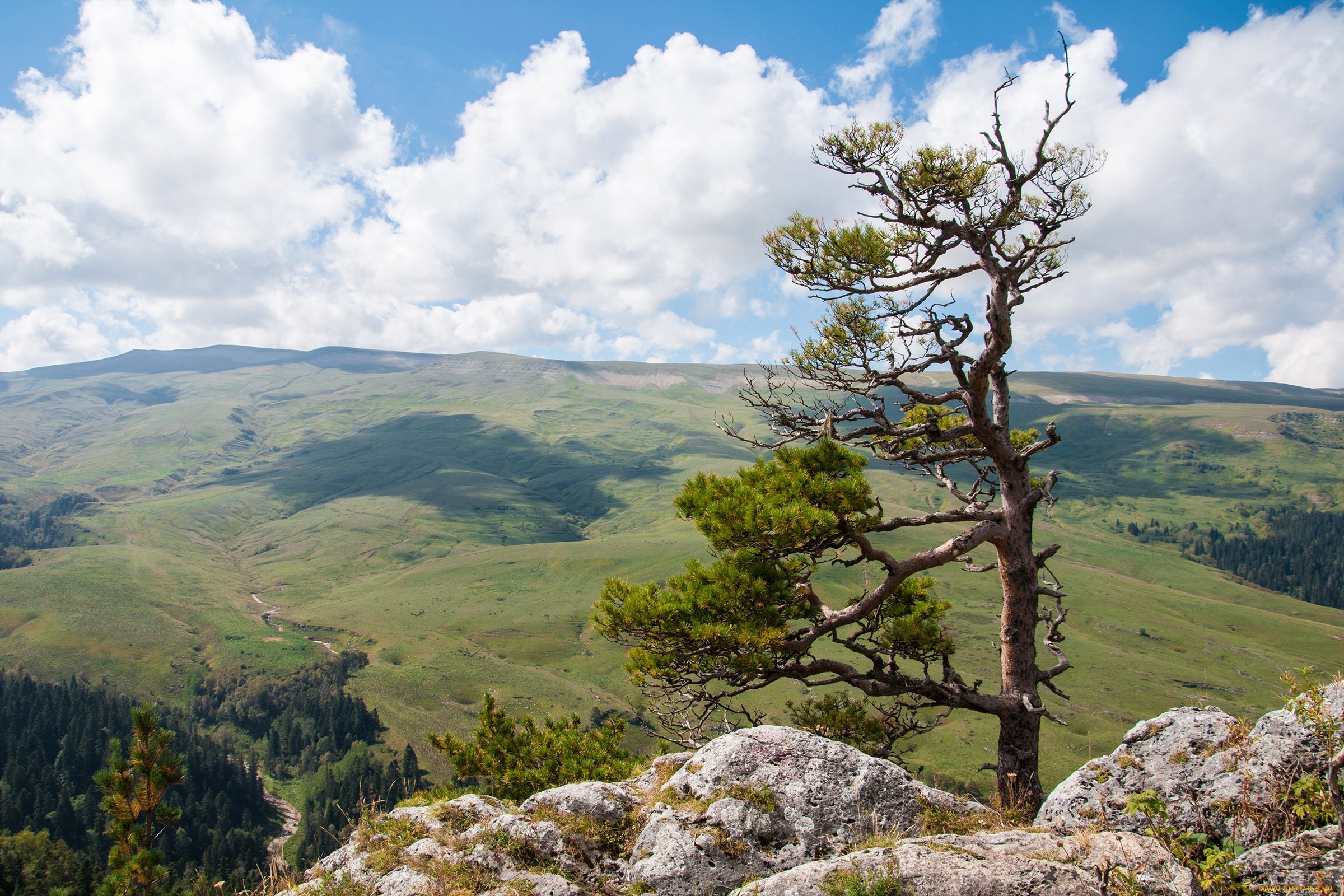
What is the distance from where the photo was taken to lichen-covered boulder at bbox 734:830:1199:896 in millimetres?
7402

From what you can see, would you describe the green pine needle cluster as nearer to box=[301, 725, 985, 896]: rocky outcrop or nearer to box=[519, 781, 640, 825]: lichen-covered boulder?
box=[519, 781, 640, 825]: lichen-covered boulder

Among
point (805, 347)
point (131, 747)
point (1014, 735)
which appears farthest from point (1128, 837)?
point (131, 747)

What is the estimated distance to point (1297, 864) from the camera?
22.8ft

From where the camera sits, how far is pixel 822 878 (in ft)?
25.5

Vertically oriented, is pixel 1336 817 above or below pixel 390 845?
above

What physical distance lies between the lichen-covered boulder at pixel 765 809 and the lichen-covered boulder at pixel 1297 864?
3.81 metres

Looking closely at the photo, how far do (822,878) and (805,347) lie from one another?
9659 mm

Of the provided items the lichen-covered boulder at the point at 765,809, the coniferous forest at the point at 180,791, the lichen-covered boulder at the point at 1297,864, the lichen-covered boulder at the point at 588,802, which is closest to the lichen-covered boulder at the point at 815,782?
the lichen-covered boulder at the point at 765,809

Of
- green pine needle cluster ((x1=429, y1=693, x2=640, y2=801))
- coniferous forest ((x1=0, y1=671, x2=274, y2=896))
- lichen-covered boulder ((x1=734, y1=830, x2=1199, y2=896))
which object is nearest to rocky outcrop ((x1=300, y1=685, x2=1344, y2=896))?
lichen-covered boulder ((x1=734, y1=830, x2=1199, y2=896))

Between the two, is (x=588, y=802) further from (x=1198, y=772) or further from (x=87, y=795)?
(x=87, y=795)

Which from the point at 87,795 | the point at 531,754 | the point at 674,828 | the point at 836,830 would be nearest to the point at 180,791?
the point at 87,795

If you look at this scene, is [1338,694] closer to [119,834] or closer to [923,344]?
[923,344]

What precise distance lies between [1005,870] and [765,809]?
323cm

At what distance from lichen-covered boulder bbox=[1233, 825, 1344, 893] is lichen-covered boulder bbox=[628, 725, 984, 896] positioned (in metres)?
3.81
